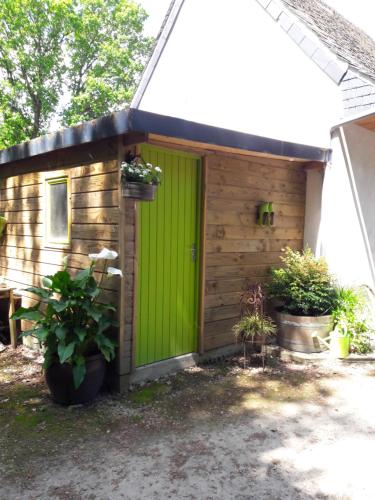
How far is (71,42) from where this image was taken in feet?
59.9

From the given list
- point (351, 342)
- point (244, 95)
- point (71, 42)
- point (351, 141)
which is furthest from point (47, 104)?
point (351, 342)

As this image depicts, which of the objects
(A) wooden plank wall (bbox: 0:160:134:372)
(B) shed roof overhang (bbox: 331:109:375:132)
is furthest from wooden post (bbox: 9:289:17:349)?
(B) shed roof overhang (bbox: 331:109:375:132)

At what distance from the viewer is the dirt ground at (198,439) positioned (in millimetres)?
2277

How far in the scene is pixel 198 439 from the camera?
2.80 meters

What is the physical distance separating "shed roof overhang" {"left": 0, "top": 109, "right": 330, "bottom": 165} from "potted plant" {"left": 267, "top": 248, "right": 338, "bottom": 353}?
1292 millimetres

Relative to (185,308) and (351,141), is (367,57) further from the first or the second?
(185,308)

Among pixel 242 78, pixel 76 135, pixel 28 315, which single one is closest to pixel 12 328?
pixel 28 315

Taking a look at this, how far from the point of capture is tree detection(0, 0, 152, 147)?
55.1 ft

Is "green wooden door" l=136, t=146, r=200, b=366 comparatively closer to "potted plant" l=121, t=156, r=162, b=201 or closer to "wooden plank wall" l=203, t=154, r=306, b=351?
"wooden plank wall" l=203, t=154, r=306, b=351

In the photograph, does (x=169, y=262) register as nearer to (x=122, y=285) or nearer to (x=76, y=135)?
(x=122, y=285)

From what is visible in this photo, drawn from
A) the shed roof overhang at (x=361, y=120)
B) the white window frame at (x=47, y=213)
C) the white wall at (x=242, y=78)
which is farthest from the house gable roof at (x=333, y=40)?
the white window frame at (x=47, y=213)

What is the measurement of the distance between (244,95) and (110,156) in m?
3.85

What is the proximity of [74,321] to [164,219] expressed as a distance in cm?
130

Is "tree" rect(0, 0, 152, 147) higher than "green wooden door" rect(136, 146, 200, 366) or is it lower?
higher
